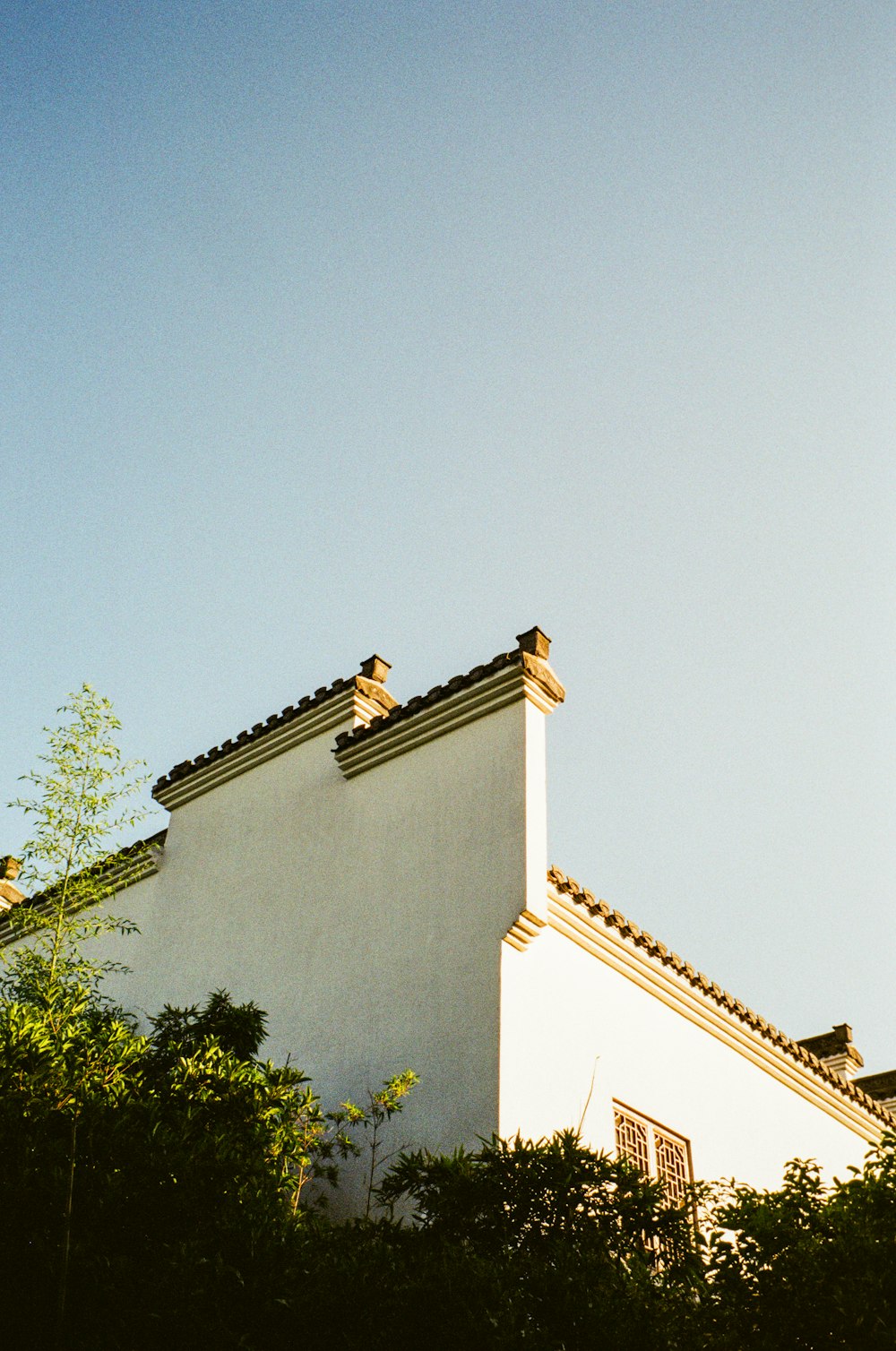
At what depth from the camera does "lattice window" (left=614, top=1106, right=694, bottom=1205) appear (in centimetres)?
920

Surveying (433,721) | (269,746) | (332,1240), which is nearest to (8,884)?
(269,746)

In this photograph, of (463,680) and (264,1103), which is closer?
(264,1103)

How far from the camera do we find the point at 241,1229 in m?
5.36

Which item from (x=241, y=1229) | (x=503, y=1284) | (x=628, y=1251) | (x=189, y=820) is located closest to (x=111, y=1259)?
(x=241, y=1229)

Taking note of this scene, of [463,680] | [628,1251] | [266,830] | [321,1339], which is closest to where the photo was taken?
[321,1339]

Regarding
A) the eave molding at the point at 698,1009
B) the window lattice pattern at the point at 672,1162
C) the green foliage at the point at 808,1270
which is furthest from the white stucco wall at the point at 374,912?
the window lattice pattern at the point at 672,1162

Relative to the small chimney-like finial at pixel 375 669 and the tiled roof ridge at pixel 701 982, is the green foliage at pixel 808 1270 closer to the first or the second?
the tiled roof ridge at pixel 701 982

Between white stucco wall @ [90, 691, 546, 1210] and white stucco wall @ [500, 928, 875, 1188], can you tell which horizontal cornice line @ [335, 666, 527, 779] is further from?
white stucco wall @ [500, 928, 875, 1188]

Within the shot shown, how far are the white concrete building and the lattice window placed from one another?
0.02m

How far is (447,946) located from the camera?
28.1 feet

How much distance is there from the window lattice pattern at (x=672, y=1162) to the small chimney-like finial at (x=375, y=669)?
4575mm

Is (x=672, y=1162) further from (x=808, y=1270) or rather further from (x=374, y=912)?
(x=808, y=1270)

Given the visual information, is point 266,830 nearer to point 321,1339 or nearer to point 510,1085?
point 510,1085

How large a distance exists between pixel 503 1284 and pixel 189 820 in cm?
755
